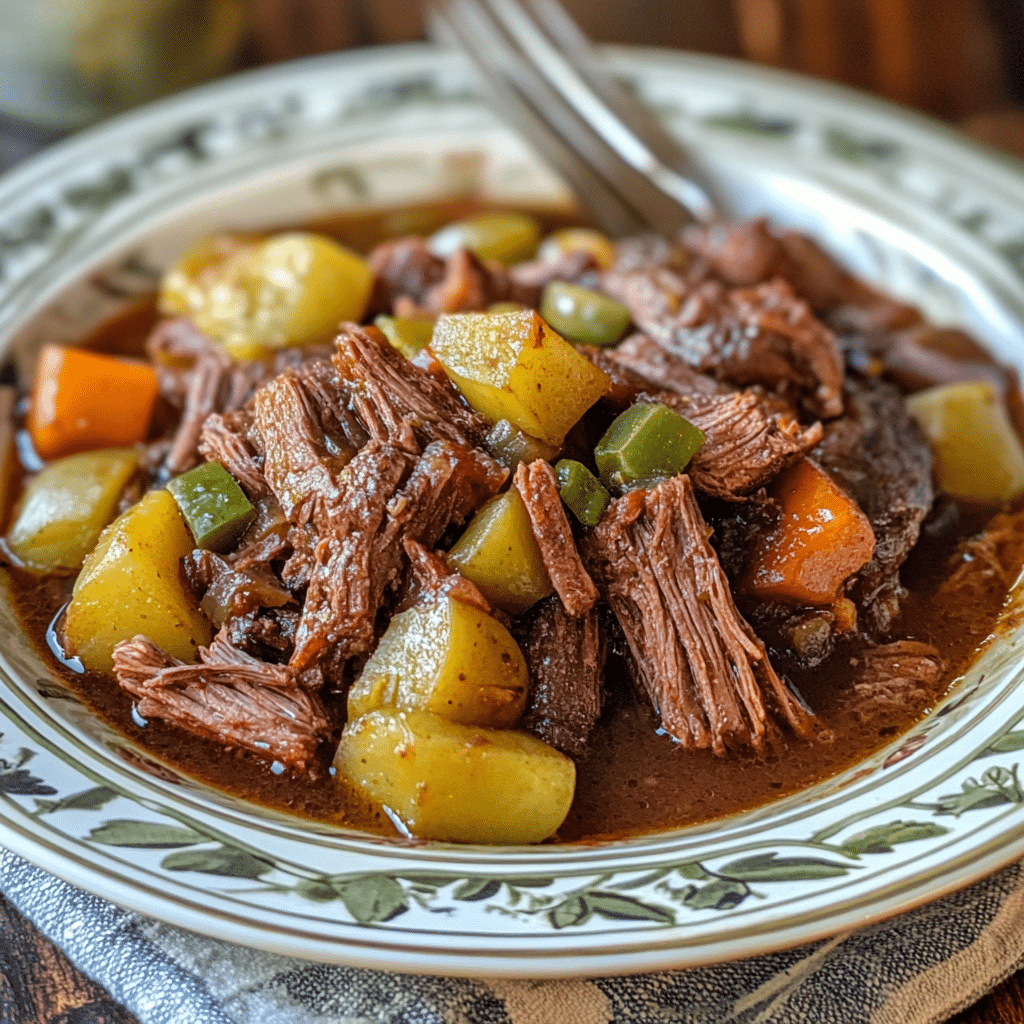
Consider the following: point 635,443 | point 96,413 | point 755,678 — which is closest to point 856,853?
point 755,678

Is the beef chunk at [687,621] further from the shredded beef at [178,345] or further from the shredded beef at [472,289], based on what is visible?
the shredded beef at [178,345]

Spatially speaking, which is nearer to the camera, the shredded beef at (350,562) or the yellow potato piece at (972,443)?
the shredded beef at (350,562)

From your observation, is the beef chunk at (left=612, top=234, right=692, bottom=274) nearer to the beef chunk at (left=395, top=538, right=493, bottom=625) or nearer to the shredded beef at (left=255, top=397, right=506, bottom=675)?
the shredded beef at (left=255, top=397, right=506, bottom=675)

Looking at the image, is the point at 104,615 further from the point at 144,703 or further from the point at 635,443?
the point at 635,443

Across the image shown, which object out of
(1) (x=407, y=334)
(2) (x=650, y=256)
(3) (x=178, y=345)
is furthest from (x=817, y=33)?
(1) (x=407, y=334)

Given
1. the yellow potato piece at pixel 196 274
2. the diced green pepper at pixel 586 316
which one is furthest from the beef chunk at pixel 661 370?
the yellow potato piece at pixel 196 274

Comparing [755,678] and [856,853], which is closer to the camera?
[856,853]

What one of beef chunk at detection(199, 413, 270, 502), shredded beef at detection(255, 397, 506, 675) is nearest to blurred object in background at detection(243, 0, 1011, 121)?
beef chunk at detection(199, 413, 270, 502)
